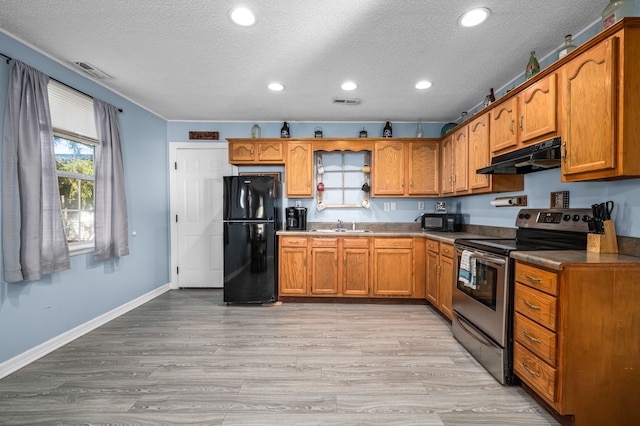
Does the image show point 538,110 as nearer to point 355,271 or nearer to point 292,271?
point 355,271

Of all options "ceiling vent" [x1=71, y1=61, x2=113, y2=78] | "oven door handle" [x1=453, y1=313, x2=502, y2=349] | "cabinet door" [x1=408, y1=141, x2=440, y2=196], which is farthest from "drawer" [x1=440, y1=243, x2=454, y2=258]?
"ceiling vent" [x1=71, y1=61, x2=113, y2=78]

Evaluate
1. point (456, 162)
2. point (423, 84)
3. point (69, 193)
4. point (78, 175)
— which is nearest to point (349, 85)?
point (423, 84)

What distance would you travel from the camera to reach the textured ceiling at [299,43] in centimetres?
184

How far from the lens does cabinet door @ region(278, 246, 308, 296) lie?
3.65 meters

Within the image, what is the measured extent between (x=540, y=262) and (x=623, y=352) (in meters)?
0.59

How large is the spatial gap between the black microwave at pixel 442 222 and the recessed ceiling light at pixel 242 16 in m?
3.05

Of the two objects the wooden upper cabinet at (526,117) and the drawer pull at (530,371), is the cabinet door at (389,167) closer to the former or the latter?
the wooden upper cabinet at (526,117)

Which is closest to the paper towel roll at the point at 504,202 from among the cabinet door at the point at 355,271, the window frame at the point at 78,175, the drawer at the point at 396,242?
the drawer at the point at 396,242

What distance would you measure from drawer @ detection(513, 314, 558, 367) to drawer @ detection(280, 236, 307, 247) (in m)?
2.40

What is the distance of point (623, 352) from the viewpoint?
4.91 ft

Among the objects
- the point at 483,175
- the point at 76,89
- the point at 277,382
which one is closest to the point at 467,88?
the point at 483,175

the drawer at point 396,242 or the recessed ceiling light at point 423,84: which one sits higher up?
the recessed ceiling light at point 423,84

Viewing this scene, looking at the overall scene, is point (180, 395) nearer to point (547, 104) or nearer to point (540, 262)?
point (540, 262)

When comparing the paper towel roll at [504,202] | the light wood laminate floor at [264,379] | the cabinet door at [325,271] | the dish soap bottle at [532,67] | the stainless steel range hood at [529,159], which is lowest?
the light wood laminate floor at [264,379]
